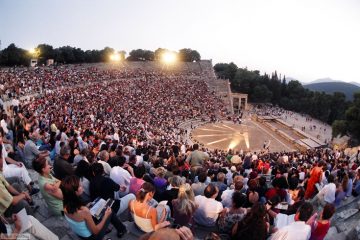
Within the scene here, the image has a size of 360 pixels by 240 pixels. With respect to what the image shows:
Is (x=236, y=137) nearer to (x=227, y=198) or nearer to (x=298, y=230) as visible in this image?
(x=227, y=198)

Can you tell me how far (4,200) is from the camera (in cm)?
446

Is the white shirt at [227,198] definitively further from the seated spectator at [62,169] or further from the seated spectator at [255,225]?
the seated spectator at [62,169]

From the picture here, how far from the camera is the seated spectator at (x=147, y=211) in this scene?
499cm

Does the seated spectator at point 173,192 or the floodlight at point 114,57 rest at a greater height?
the floodlight at point 114,57

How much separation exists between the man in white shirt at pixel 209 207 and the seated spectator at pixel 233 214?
0.35 metres

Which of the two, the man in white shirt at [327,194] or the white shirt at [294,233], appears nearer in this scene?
the white shirt at [294,233]

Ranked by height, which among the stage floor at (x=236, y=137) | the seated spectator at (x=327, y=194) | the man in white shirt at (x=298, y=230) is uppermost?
the man in white shirt at (x=298, y=230)

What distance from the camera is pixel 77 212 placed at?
14.2 ft

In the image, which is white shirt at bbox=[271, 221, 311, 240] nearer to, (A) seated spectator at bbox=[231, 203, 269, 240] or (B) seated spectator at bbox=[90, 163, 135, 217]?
(A) seated spectator at bbox=[231, 203, 269, 240]

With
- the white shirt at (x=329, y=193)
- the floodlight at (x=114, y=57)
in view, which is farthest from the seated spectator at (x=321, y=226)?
the floodlight at (x=114, y=57)

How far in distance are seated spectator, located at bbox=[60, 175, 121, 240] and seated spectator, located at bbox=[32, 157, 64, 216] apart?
1311 millimetres

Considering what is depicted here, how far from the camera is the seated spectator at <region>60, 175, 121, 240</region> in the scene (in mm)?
4227

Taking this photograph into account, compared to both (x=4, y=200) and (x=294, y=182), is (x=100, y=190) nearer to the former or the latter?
(x=4, y=200)

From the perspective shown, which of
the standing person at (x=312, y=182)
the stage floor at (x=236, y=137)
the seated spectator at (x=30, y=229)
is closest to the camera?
the seated spectator at (x=30, y=229)
